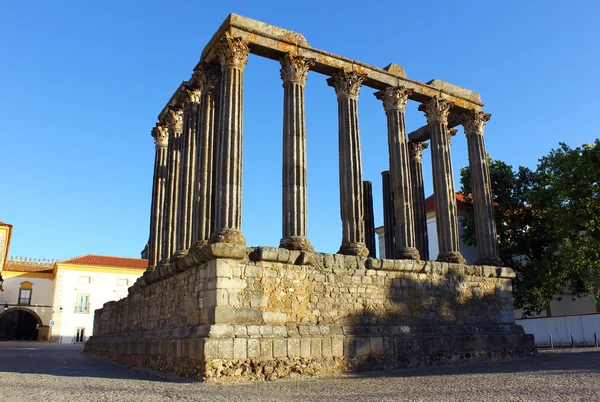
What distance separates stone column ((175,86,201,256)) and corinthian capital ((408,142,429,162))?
27.6 feet

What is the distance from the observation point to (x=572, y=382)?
856 cm

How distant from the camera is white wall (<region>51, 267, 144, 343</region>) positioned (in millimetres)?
41562

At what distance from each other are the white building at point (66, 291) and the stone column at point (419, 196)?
3183 centimetres

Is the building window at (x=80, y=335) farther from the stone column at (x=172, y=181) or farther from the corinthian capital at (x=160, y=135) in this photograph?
the stone column at (x=172, y=181)

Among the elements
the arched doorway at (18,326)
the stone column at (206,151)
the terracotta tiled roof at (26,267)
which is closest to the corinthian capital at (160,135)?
the stone column at (206,151)

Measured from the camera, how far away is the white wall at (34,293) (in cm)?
4391

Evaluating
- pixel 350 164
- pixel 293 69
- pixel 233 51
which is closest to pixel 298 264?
pixel 350 164

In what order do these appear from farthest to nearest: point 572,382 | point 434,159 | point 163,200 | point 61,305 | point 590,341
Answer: point 61,305 < point 590,341 < point 163,200 < point 434,159 < point 572,382

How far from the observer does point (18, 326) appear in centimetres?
4806

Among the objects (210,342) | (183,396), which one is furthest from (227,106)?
(183,396)

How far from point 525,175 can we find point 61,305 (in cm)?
3639

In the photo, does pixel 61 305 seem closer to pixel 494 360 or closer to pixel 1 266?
pixel 1 266

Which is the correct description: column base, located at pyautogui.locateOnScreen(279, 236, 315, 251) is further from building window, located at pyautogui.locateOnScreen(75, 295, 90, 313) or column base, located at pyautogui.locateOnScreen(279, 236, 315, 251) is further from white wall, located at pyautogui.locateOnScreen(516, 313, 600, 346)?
building window, located at pyautogui.locateOnScreen(75, 295, 90, 313)

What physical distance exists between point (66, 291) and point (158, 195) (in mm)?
29408
